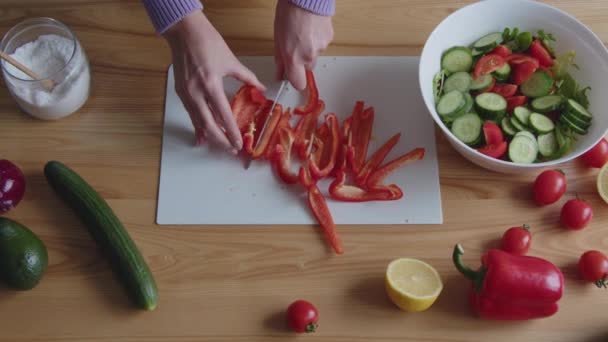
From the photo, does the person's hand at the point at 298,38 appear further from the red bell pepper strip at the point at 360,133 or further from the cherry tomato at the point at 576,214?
the cherry tomato at the point at 576,214

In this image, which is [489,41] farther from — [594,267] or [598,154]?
[594,267]

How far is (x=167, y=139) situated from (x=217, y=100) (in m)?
0.23

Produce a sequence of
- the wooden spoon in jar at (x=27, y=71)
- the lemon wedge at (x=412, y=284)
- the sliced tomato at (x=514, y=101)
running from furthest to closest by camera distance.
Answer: the sliced tomato at (x=514, y=101) < the wooden spoon in jar at (x=27, y=71) < the lemon wedge at (x=412, y=284)

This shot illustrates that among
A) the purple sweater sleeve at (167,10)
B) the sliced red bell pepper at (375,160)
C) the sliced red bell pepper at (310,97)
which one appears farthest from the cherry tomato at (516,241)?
the purple sweater sleeve at (167,10)

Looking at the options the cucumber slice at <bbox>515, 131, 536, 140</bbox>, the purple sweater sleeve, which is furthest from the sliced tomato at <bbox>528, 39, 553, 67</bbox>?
the purple sweater sleeve

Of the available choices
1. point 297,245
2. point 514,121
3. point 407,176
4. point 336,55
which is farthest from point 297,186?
point 514,121

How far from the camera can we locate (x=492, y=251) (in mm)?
1489

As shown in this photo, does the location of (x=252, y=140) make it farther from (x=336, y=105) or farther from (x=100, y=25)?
(x=100, y=25)

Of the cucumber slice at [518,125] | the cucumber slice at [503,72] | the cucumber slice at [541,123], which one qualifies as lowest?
the cucumber slice at [518,125]

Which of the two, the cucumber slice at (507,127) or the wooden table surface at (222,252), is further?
the cucumber slice at (507,127)

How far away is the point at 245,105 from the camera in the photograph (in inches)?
67.6

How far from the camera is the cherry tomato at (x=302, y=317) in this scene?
146cm

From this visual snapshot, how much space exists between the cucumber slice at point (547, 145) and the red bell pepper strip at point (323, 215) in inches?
21.7

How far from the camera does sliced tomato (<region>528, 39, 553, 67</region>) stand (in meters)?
1.69
